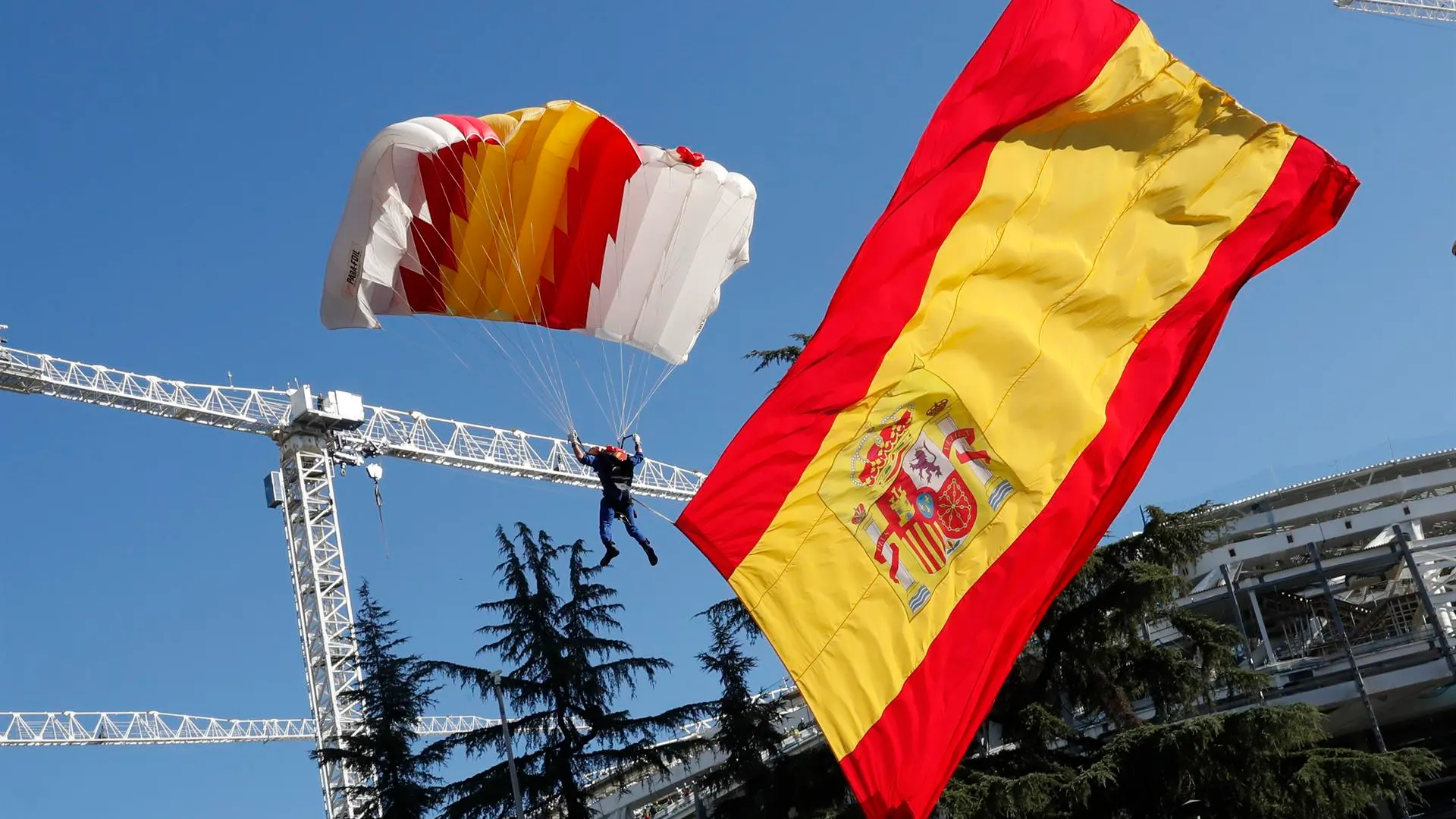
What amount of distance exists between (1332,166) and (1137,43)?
1.56m

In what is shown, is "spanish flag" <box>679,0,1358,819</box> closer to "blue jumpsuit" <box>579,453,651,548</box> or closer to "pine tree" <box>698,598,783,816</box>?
"blue jumpsuit" <box>579,453,651,548</box>

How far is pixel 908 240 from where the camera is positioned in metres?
10.3

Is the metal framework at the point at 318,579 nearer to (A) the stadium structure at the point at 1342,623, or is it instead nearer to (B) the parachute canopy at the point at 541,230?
(A) the stadium structure at the point at 1342,623

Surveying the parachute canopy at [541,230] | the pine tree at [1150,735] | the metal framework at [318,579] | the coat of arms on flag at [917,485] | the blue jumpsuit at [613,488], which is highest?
the metal framework at [318,579]

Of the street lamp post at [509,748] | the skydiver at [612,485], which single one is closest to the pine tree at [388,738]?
the street lamp post at [509,748]

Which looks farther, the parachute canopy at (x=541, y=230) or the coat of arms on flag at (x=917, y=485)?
the parachute canopy at (x=541, y=230)

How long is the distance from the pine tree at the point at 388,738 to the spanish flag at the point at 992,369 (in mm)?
12685

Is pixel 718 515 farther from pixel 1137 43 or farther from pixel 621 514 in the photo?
pixel 1137 43

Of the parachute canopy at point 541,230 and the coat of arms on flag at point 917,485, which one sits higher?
the parachute canopy at point 541,230

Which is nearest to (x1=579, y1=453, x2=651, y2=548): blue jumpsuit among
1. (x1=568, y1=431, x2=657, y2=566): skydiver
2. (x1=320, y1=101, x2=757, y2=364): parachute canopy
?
(x1=568, y1=431, x2=657, y2=566): skydiver

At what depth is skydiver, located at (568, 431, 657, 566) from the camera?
12.9 metres

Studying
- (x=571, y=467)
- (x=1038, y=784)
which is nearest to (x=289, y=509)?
(x=571, y=467)

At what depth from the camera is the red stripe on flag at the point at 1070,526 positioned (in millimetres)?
8523

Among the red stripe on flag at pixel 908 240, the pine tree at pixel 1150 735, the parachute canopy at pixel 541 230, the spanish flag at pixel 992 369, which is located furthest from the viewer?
the pine tree at pixel 1150 735
